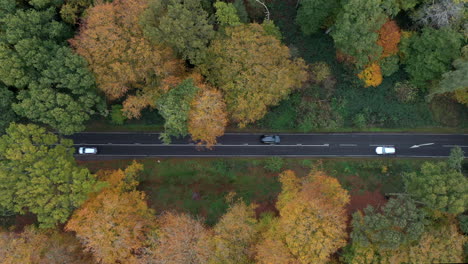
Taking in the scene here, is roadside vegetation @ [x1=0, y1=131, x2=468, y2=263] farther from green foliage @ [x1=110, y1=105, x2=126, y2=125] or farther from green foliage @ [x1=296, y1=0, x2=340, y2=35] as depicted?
green foliage @ [x1=296, y1=0, x2=340, y2=35]

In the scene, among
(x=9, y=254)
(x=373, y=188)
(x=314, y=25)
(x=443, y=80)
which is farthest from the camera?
(x=373, y=188)

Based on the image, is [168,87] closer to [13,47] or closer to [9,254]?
[13,47]

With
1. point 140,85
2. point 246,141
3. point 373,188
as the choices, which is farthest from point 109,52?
point 373,188

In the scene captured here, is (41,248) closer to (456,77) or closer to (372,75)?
(372,75)

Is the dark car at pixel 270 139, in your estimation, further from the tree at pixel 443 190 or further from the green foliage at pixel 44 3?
the green foliage at pixel 44 3

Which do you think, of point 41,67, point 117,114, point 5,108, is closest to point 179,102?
point 117,114

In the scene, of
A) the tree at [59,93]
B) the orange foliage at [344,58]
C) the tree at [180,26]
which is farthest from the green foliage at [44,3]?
the orange foliage at [344,58]

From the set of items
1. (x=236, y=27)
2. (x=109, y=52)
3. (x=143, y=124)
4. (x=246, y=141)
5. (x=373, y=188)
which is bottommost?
(x=373, y=188)
